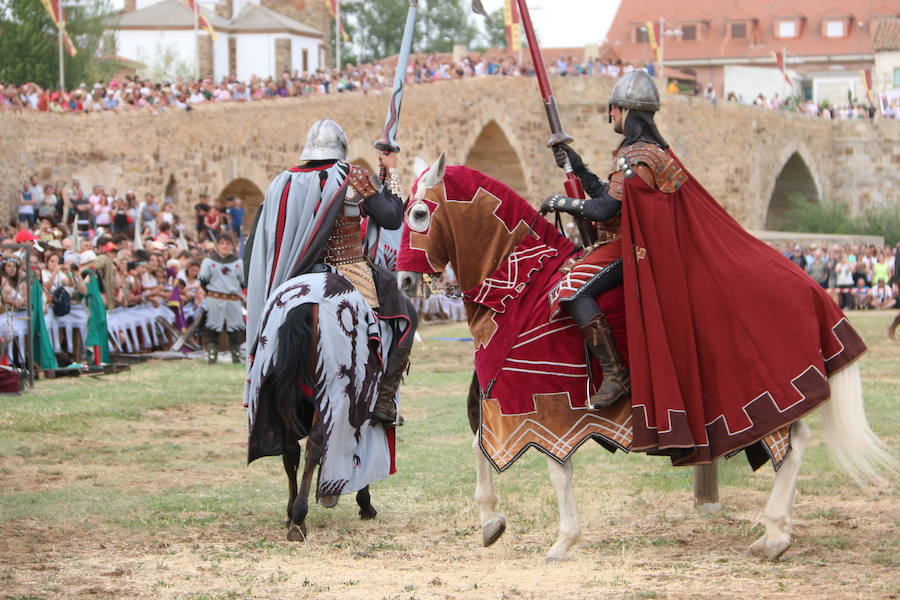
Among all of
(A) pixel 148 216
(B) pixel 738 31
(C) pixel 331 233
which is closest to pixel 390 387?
(C) pixel 331 233

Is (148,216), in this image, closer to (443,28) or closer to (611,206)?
(611,206)

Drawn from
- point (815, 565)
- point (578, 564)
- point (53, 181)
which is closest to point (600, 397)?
point (578, 564)

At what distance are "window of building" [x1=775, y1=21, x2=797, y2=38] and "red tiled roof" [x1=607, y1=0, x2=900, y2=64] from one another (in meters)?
0.27

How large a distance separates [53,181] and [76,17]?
24.1 m

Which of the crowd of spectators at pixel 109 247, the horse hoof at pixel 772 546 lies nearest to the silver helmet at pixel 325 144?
the horse hoof at pixel 772 546

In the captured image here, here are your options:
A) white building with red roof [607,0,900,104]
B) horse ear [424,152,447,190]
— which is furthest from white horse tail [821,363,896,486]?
white building with red roof [607,0,900,104]

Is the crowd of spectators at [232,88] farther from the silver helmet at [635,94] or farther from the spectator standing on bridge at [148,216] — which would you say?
the silver helmet at [635,94]

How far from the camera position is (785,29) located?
7125 centimetres

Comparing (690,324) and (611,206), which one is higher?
(611,206)

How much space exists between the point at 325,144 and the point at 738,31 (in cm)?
6703

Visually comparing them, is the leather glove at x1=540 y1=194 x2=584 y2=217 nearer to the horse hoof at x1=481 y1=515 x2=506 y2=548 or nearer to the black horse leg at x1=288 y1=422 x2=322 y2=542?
the horse hoof at x1=481 y1=515 x2=506 y2=548

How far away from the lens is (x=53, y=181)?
28766 mm

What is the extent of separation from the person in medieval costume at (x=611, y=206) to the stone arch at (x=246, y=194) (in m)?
28.7

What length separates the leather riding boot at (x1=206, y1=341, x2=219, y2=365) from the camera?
56.2ft
